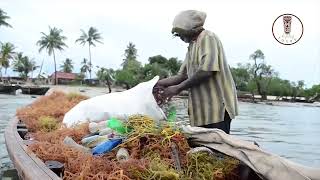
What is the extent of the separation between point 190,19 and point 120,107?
3.71ft

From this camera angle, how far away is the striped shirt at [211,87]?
337 cm

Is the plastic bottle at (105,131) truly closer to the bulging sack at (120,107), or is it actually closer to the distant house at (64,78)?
the bulging sack at (120,107)

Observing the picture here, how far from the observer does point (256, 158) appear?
254 centimetres

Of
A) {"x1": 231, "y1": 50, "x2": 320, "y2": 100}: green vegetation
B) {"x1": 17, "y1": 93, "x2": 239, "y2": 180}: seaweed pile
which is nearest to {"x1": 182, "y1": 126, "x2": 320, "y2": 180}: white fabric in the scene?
{"x1": 17, "y1": 93, "x2": 239, "y2": 180}: seaweed pile

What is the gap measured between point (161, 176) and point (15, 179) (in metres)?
3.89

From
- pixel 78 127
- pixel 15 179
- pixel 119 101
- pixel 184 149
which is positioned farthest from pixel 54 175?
pixel 15 179

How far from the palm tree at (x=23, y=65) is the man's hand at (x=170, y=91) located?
91.8m

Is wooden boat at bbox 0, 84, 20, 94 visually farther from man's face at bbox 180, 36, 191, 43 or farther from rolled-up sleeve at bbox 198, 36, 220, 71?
rolled-up sleeve at bbox 198, 36, 220, 71

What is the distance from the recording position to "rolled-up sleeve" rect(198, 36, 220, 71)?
11.0 ft

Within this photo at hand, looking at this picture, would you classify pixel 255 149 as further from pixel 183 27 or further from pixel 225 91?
pixel 183 27

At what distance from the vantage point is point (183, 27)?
11.5 feet

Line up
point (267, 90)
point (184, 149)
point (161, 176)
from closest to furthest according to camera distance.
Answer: point (161, 176) → point (184, 149) → point (267, 90)

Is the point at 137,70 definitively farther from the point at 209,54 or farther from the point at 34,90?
the point at 209,54

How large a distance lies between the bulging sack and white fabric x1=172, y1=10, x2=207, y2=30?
74 cm
